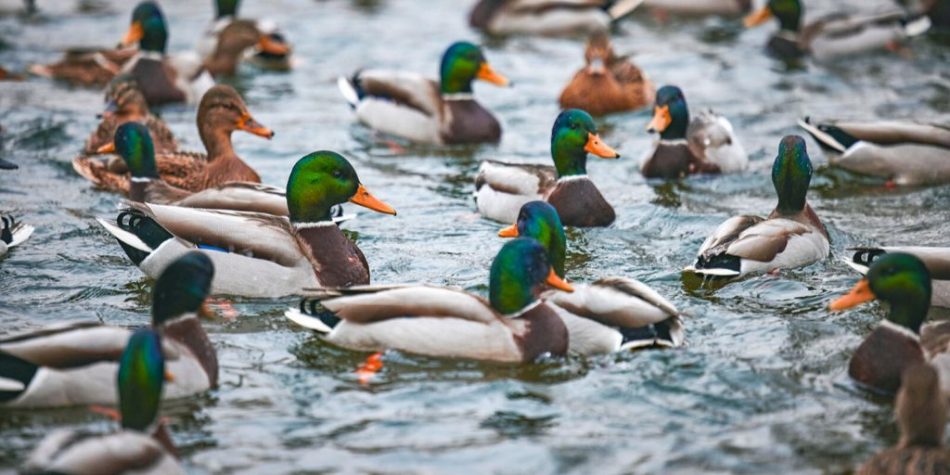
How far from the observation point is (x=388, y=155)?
1290 cm

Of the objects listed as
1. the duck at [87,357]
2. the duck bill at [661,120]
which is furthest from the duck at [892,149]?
the duck at [87,357]

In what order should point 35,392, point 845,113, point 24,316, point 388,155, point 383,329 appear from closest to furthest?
point 35,392 < point 383,329 < point 24,316 < point 388,155 < point 845,113

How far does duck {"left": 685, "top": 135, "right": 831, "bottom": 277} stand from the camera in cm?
904

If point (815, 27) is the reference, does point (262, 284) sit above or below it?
below

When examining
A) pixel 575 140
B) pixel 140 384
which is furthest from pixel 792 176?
pixel 140 384

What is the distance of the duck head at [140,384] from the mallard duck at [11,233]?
11.3ft

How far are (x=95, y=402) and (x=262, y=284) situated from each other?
77.7 inches

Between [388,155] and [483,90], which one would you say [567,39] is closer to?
[483,90]

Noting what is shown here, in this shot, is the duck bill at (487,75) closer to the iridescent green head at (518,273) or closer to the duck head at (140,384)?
the iridescent green head at (518,273)

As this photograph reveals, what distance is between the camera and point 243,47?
50.5 feet

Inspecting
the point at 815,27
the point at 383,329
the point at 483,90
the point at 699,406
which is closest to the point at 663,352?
the point at 699,406

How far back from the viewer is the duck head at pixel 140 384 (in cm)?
629

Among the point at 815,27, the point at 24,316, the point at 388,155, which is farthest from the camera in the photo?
the point at 815,27

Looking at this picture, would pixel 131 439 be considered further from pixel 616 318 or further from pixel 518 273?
pixel 616 318
